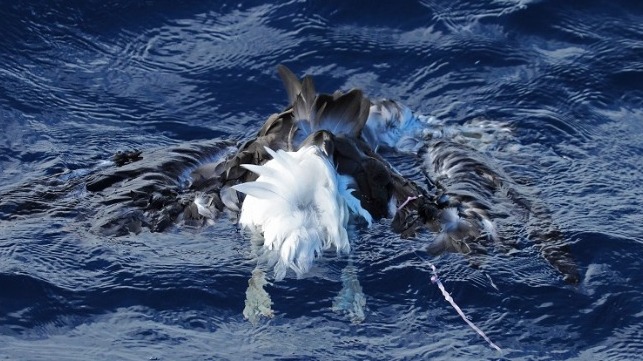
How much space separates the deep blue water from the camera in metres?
5.64

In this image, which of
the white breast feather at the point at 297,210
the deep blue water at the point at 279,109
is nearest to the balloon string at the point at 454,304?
the deep blue water at the point at 279,109

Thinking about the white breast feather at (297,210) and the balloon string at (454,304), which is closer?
the balloon string at (454,304)

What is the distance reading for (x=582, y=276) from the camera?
6.11 m

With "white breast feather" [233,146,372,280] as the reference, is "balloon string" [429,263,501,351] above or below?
below

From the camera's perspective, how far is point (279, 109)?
28.1 ft

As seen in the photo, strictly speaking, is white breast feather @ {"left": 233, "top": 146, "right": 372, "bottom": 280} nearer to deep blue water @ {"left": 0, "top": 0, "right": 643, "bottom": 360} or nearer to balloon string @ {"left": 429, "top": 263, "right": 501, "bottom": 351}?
deep blue water @ {"left": 0, "top": 0, "right": 643, "bottom": 360}

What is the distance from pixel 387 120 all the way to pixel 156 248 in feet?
6.85

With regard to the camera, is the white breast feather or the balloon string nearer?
the balloon string

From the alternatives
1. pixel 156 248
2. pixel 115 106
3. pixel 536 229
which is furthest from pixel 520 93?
pixel 156 248

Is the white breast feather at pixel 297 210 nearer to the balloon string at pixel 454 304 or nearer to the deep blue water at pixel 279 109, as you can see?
the deep blue water at pixel 279 109

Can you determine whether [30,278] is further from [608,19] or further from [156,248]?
[608,19]

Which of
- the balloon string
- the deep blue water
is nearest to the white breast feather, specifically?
the deep blue water

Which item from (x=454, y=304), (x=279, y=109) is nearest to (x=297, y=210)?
(x=454, y=304)

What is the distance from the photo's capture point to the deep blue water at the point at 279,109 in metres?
5.64
